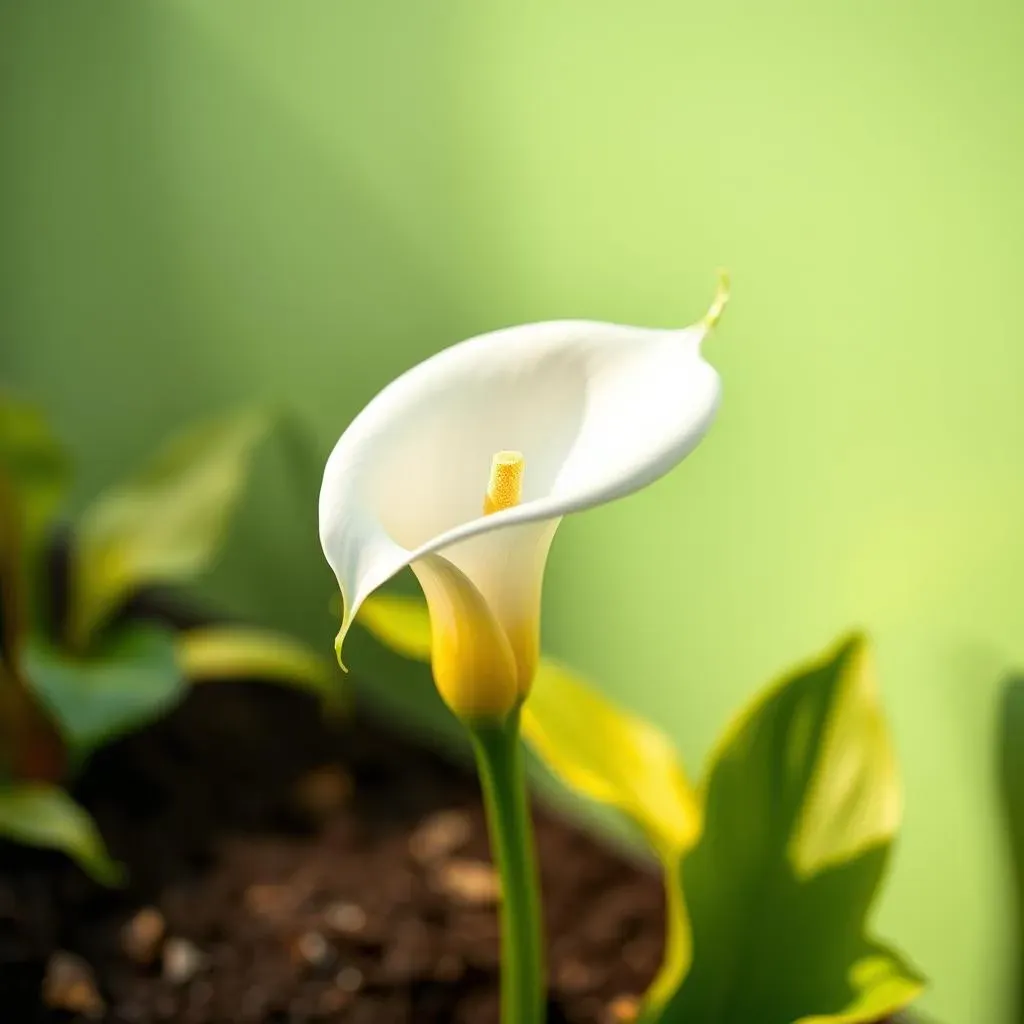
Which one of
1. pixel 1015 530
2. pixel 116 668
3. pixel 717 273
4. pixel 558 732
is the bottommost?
pixel 116 668

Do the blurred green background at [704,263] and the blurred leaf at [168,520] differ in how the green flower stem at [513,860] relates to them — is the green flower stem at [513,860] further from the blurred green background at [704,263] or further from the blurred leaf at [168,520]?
the blurred leaf at [168,520]

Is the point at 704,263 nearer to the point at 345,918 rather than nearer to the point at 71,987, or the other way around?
the point at 345,918

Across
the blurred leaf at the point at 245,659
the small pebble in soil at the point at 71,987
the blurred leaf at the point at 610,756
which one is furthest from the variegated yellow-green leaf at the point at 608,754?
the small pebble in soil at the point at 71,987

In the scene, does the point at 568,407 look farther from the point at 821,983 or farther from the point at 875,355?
the point at 821,983

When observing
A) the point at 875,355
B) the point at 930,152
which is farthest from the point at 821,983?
the point at 930,152

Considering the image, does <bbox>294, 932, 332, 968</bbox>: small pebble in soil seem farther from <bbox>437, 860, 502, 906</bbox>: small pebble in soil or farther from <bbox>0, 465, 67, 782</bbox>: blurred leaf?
<bbox>0, 465, 67, 782</bbox>: blurred leaf

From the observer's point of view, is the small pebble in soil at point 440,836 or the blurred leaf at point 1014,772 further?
the small pebble in soil at point 440,836
